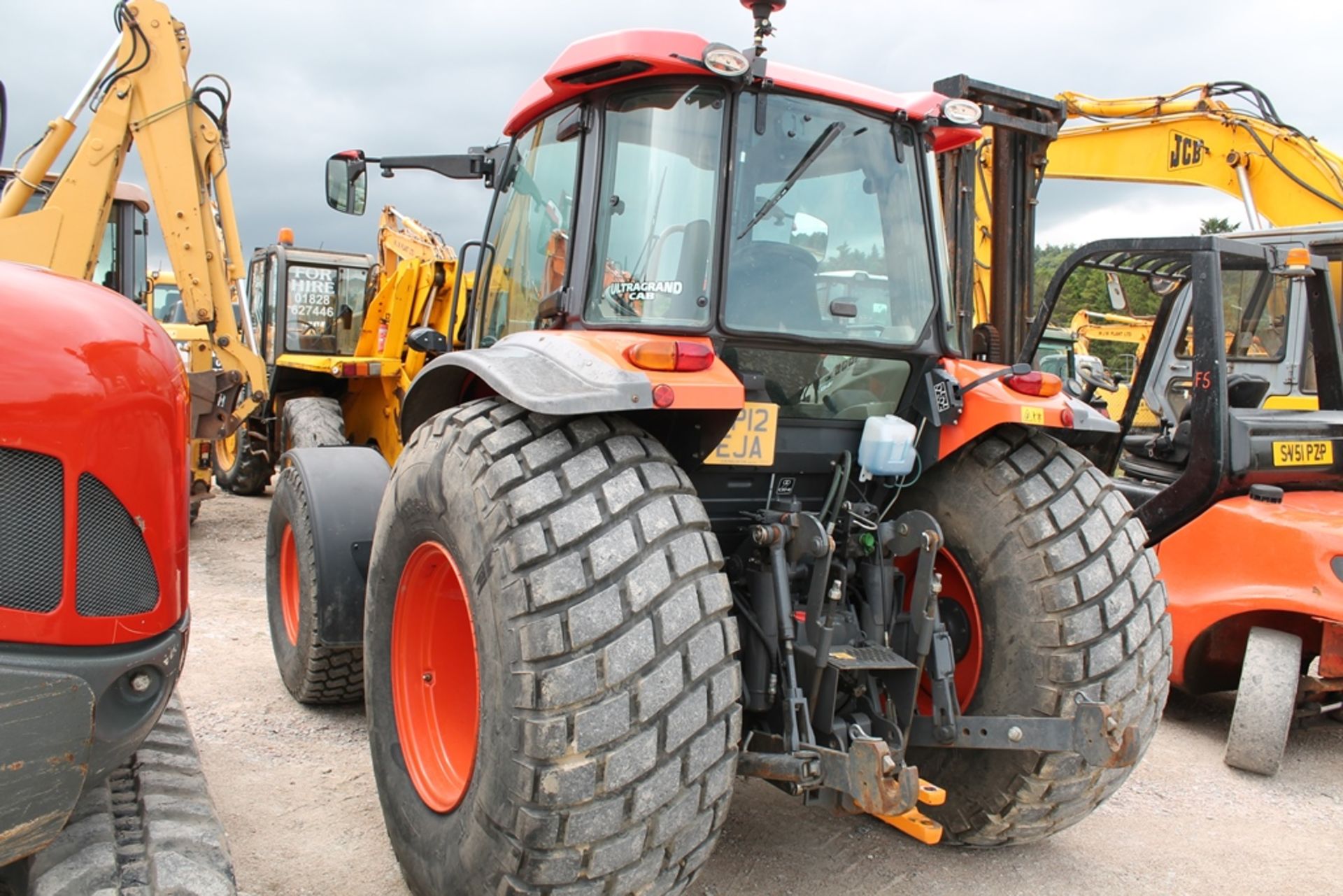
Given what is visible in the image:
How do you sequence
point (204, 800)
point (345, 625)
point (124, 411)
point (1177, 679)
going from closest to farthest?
point (124, 411) → point (204, 800) → point (345, 625) → point (1177, 679)

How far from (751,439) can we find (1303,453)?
3.18 metres

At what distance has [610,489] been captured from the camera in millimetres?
2381

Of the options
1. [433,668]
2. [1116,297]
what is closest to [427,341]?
[433,668]

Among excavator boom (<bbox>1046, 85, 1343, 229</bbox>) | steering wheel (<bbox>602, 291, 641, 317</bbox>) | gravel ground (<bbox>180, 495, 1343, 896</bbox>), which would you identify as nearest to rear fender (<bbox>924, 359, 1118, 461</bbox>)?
steering wheel (<bbox>602, 291, 641, 317</bbox>)

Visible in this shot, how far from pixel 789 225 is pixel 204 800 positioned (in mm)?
2060

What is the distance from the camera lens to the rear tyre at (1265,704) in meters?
4.18

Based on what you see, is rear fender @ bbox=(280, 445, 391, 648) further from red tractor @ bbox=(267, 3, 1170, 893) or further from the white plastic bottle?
the white plastic bottle

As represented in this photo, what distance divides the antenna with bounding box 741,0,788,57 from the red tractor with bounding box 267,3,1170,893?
0.10 meters

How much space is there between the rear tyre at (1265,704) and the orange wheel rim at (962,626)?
5.45 feet

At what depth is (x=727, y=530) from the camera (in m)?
3.11

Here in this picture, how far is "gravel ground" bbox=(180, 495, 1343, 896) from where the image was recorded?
10.1ft

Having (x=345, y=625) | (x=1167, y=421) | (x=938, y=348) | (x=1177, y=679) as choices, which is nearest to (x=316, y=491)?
(x=345, y=625)

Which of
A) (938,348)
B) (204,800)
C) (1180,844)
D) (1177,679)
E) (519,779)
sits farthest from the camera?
(1177,679)

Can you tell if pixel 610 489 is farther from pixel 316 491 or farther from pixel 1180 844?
pixel 1180 844
